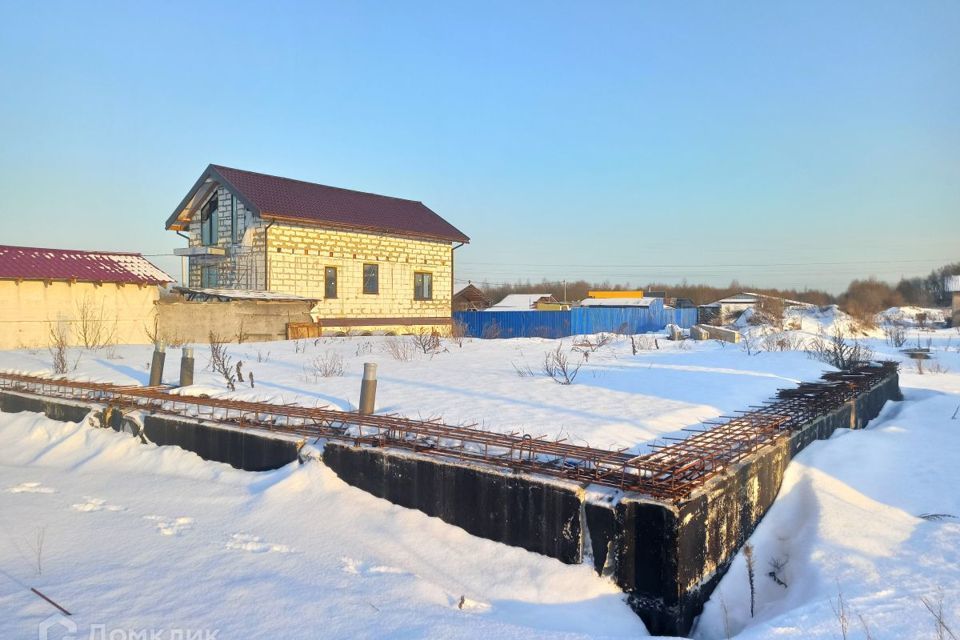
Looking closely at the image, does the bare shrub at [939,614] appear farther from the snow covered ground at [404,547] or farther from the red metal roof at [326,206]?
the red metal roof at [326,206]

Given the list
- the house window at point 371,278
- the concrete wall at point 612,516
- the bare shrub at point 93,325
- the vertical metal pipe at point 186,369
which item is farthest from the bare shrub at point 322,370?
the house window at point 371,278

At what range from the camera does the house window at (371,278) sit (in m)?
23.4

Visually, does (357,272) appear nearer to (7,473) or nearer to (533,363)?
(533,363)

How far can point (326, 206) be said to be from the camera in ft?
75.7

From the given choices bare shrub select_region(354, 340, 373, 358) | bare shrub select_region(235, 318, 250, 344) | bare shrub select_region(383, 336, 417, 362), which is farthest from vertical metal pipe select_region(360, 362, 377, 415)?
bare shrub select_region(235, 318, 250, 344)

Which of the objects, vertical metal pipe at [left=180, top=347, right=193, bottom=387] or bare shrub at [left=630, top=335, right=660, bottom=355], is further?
bare shrub at [left=630, top=335, right=660, bottom=355]

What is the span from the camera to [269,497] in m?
5.28

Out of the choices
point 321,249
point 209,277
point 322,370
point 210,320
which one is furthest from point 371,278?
point 322,370

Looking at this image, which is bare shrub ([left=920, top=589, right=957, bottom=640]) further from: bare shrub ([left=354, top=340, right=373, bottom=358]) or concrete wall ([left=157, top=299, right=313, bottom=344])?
concrete wall ([left=157, top=299, right=313, bottom=344])

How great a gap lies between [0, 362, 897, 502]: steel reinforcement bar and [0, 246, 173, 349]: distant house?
308 inches

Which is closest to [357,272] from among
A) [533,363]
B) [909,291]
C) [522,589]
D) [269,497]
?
[533,363]

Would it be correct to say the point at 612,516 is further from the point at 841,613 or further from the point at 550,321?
the point at 550,321

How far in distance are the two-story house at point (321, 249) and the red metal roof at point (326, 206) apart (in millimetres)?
47

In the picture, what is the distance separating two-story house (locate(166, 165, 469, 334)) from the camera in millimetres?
21000
